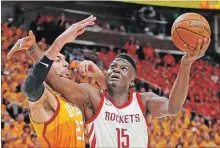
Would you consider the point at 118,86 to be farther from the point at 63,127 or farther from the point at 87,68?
the point at 63,127

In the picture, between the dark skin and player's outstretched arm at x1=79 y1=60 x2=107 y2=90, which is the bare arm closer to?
the dark skin

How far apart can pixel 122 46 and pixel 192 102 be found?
212cm

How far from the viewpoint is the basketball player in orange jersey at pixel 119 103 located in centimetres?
285

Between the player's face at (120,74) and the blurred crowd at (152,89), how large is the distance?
431cm

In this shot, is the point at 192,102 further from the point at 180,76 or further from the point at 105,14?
the point at 180,76

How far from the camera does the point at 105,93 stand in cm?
310

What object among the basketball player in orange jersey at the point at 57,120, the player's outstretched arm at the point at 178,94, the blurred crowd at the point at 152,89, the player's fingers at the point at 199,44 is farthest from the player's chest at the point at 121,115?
the blurred crowd at the point at 152,89

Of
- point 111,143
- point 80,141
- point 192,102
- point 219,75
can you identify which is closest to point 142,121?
point 111,143

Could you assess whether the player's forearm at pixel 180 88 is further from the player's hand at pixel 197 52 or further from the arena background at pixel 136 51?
the arena background at pixel 136 51

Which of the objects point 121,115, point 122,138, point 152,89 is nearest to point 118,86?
point 121,115

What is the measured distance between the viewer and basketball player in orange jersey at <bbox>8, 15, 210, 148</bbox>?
2.85m

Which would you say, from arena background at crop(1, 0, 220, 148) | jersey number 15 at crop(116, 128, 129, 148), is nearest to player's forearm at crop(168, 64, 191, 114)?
jersey number 15 at crop(116, 128, 129, 148)

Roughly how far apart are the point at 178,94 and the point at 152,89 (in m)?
7.70

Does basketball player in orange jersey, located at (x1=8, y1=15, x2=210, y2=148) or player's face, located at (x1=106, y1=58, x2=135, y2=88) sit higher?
player's face, located at (x1=106, y1=58, x2=135, y2=88)
